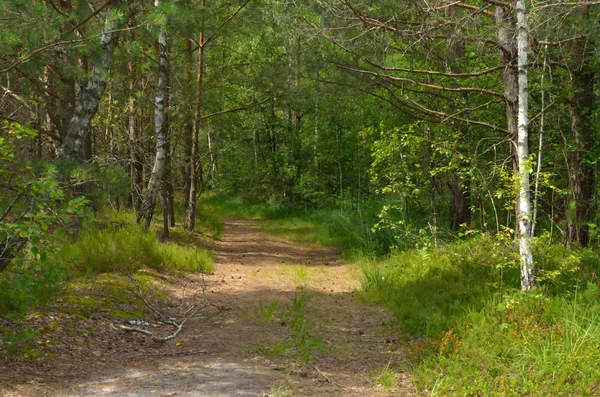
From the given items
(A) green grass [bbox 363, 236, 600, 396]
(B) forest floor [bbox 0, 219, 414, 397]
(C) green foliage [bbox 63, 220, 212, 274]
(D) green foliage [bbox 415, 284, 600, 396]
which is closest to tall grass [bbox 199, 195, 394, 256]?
(A) green grass [bbox 363, 236, 600, 396]

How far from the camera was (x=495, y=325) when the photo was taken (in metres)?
5.89

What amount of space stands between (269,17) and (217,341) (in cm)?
923

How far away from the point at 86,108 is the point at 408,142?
535cm

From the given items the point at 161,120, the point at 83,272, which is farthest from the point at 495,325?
the point at 161,120

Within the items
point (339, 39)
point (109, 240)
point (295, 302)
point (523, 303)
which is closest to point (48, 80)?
point (109, 240)

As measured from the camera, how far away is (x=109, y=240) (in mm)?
8742

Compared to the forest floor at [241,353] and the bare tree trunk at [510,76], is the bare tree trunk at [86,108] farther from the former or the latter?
the bare tree trunk at [510,76]

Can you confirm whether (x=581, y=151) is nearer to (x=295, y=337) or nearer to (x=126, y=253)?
(x=295, y=337)

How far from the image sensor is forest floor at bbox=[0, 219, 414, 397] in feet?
15.7

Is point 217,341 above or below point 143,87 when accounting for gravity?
below

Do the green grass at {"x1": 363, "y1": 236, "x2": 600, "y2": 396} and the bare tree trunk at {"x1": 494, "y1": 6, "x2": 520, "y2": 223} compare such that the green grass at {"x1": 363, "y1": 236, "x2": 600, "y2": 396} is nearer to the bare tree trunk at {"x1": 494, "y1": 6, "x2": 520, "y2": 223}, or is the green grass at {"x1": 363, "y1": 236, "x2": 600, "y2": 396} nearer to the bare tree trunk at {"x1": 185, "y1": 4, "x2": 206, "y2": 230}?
the bare tree trunk at {"x1": 494, "y1": 6, "x2": 520, "y2": 223}

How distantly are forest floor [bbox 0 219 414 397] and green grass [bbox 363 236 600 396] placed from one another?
372 mm

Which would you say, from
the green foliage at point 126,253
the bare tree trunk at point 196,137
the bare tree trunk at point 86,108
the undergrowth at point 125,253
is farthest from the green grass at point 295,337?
the bare tree trunk at point 196,137

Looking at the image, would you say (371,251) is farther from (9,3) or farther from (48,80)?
(9,3)
